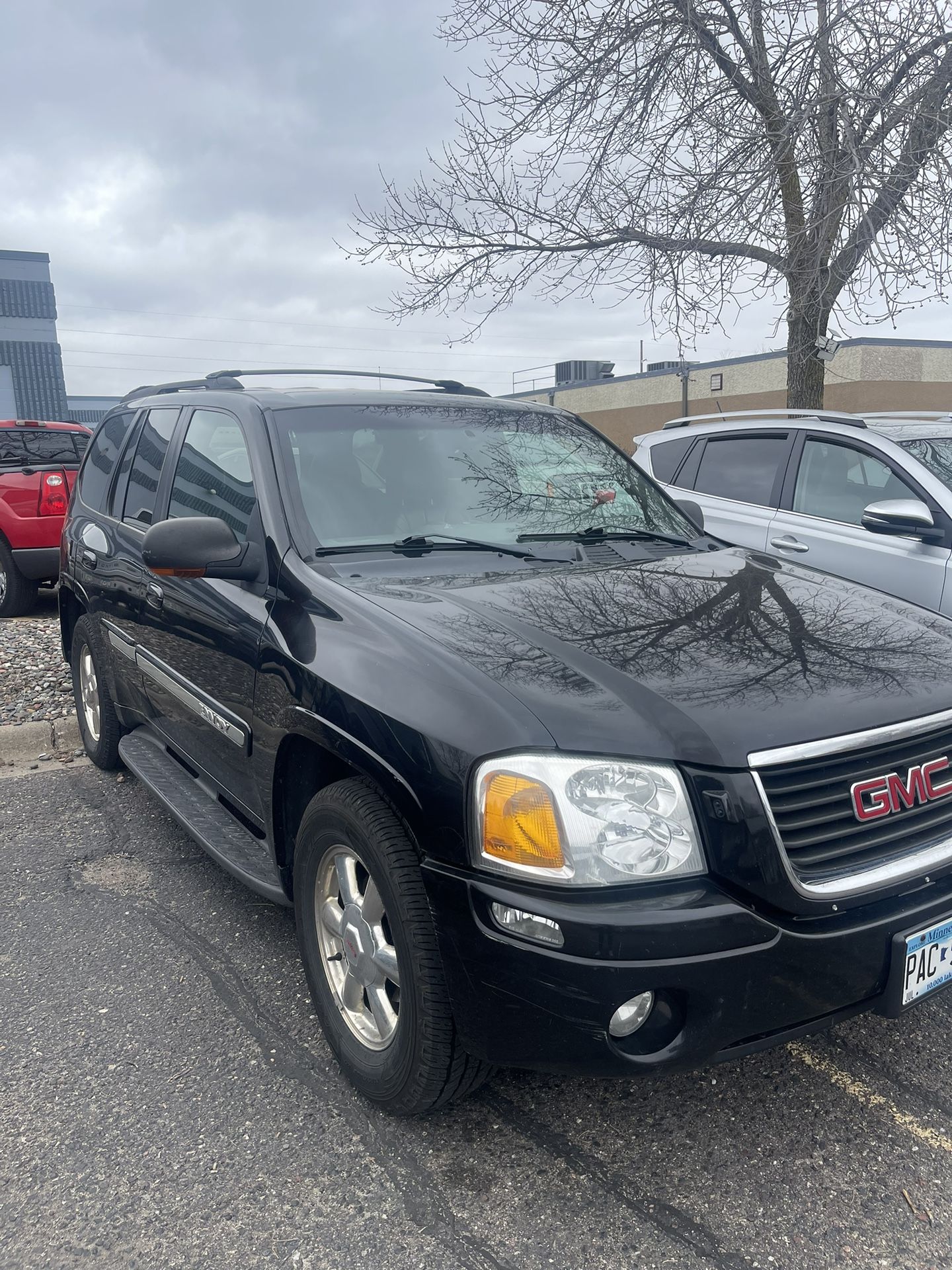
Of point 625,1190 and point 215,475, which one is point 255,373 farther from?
point 625,1190

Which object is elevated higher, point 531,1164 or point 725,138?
point 725,138

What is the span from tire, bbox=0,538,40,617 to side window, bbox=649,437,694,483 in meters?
5.66

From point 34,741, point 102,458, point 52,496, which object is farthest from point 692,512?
point 52,496

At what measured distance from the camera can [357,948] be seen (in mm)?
2469

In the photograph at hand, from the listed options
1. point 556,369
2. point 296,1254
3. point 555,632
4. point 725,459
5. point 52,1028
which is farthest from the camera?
point 556,369

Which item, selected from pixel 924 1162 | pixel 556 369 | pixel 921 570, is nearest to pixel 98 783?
pixel 924 1162

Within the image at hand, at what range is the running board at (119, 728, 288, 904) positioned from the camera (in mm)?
2979

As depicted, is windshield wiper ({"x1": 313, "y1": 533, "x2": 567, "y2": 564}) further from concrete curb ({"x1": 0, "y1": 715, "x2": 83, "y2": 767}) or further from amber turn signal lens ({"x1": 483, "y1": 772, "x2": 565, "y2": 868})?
concrete curb ({"x1": 0, "y1": 715, "x2": 83, "y2": 767})

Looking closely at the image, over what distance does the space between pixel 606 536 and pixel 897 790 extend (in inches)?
57.7

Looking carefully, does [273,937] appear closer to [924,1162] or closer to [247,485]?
→ [247,485]

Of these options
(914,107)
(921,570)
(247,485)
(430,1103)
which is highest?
(914,107)

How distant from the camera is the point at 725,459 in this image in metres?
6.72

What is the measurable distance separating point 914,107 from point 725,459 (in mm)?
3542

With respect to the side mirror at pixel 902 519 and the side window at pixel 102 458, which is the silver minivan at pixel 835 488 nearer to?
the side mirror at pixel 902 519
